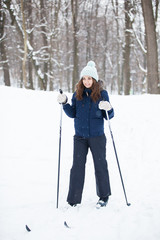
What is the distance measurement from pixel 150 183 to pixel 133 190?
0.43 metres

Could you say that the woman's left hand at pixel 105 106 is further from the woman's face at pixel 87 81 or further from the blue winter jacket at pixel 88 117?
the woman's face at pixel 87 81

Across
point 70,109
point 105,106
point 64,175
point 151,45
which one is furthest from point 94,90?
point 151,45

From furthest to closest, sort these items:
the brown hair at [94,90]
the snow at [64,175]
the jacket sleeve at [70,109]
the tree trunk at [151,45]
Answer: the tree trunk at [151,45] → the jacket sleeve at [70,109] → the brown hair at [94,90] → the snow at [64,175]

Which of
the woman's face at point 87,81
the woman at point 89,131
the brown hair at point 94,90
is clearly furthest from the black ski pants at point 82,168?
the woman's face at point 87,81

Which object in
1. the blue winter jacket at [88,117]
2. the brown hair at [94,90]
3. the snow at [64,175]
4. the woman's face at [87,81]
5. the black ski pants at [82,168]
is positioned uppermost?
the woman's face at [87,81]

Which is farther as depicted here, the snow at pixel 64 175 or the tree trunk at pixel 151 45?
the tree trunk at pixel 151 45

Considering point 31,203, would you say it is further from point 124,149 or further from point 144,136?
point 144,136

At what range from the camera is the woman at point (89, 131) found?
10.2 feet

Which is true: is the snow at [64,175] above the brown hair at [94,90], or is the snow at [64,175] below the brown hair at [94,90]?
below

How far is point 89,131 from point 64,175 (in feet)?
5.39

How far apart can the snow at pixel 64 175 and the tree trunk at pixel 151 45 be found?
1.07 m

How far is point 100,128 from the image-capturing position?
3158mm

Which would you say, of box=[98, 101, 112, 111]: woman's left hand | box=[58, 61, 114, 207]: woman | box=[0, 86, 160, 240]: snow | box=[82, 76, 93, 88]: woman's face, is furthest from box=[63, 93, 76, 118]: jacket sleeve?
box=[0, 86, 160, 240]: snow

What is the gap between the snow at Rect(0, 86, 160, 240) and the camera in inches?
108
